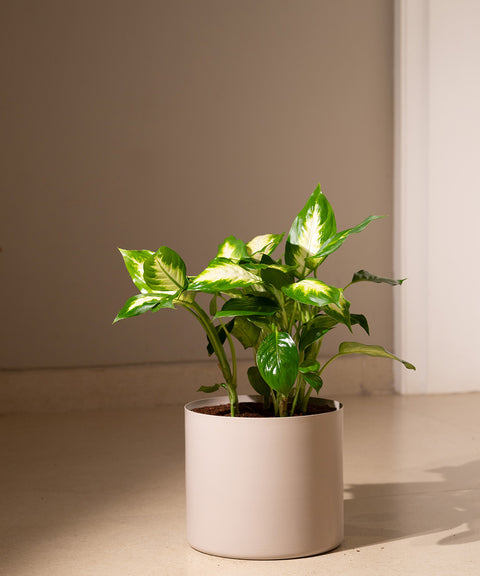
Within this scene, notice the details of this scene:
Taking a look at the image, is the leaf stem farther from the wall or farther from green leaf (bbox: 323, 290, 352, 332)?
the wall

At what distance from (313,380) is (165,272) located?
0.25 meters

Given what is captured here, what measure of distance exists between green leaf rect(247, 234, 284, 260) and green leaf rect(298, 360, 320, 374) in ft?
0.61

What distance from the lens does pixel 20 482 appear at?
1.59 m

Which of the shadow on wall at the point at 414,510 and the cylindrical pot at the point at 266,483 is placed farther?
the shadow on wall at the point at 414,510

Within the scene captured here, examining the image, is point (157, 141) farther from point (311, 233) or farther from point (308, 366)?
point (308, 366)

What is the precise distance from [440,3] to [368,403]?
131 centimetres

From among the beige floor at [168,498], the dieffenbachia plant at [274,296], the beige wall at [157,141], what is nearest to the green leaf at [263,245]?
the dieffenbachia plant at [274,296]

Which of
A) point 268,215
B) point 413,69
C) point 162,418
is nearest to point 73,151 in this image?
point 268,215

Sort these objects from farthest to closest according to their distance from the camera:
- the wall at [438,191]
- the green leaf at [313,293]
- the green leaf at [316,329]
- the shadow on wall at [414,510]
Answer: the wall at [438,191] < the shadow on wall at [414,510] < the green leaf at [316,329] < the green leaf at [313,293]

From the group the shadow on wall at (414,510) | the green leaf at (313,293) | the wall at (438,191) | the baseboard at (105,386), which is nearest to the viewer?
the green leaf at (313,293)

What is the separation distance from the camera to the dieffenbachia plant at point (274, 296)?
103cm

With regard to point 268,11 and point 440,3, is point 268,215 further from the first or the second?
point 440,3

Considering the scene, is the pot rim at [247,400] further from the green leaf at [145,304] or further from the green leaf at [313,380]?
the green leaf at [145,304]

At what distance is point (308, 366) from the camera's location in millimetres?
1074
